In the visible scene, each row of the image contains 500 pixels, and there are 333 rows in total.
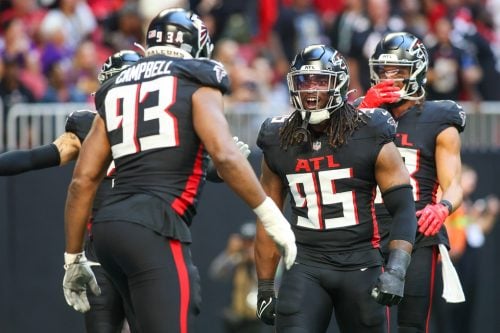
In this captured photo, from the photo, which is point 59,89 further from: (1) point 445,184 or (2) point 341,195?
(2) point 341,195

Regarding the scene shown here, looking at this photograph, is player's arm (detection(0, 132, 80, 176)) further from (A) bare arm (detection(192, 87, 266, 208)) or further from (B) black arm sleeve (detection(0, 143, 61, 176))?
(A) bare arm (detection(192, 87, 266, 208))

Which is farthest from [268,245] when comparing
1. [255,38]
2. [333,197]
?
[255,38]

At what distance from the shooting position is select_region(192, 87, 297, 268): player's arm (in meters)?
5.38

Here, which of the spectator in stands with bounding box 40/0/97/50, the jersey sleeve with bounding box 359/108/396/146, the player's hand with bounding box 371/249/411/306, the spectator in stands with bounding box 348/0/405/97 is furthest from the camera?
the spectator in stands with bounding box 348/0/405/97

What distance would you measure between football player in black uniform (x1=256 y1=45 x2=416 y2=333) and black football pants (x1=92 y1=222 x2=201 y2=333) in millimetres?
854

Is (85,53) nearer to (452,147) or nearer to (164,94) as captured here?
(452,147)

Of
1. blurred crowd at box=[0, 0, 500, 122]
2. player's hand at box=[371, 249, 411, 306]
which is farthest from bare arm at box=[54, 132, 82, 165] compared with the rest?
blurred crowd at box=[0, 0, 500, 122]

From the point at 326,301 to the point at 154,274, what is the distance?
46.0 inches

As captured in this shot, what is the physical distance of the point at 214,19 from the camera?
Answer: 14008 millimetres

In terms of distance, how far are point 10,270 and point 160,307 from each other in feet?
22.1

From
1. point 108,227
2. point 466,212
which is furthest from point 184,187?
point 466,212

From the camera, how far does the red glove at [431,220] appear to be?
6.80m

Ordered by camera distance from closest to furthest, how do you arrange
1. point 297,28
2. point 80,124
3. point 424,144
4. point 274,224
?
point 274,224, point 80,124, point 424,144, point 297,28

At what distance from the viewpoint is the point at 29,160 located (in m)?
6.82
